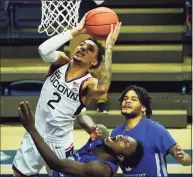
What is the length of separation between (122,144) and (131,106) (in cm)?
46

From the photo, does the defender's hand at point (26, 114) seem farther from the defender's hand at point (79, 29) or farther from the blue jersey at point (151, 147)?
the defender's hand at point (79, 29)

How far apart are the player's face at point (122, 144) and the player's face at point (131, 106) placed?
0.37 m

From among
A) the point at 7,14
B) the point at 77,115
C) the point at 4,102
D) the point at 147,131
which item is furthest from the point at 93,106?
the point at 147,131

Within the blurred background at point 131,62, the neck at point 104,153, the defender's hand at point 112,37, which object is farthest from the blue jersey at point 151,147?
the blurred background at point 131,62

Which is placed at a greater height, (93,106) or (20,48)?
(20,48)

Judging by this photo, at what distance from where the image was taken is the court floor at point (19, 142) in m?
6.06

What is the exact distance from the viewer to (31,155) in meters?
4.66

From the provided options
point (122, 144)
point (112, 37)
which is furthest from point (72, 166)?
point (112, 37)

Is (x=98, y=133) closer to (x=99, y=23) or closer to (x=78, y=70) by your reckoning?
(x=78, y=70)

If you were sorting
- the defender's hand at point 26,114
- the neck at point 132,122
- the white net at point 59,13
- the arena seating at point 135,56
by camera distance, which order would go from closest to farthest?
the defender's hand at point 26,114 < the neck at point 132,122 < the white net at point 59,13 < the arena seating at point 135,56

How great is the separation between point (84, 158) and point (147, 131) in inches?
15.4

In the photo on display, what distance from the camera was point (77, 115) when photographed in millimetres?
4672

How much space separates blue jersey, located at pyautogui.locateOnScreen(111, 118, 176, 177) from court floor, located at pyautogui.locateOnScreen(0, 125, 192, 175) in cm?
218

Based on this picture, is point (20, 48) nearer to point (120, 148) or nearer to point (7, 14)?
point (7, 14)
